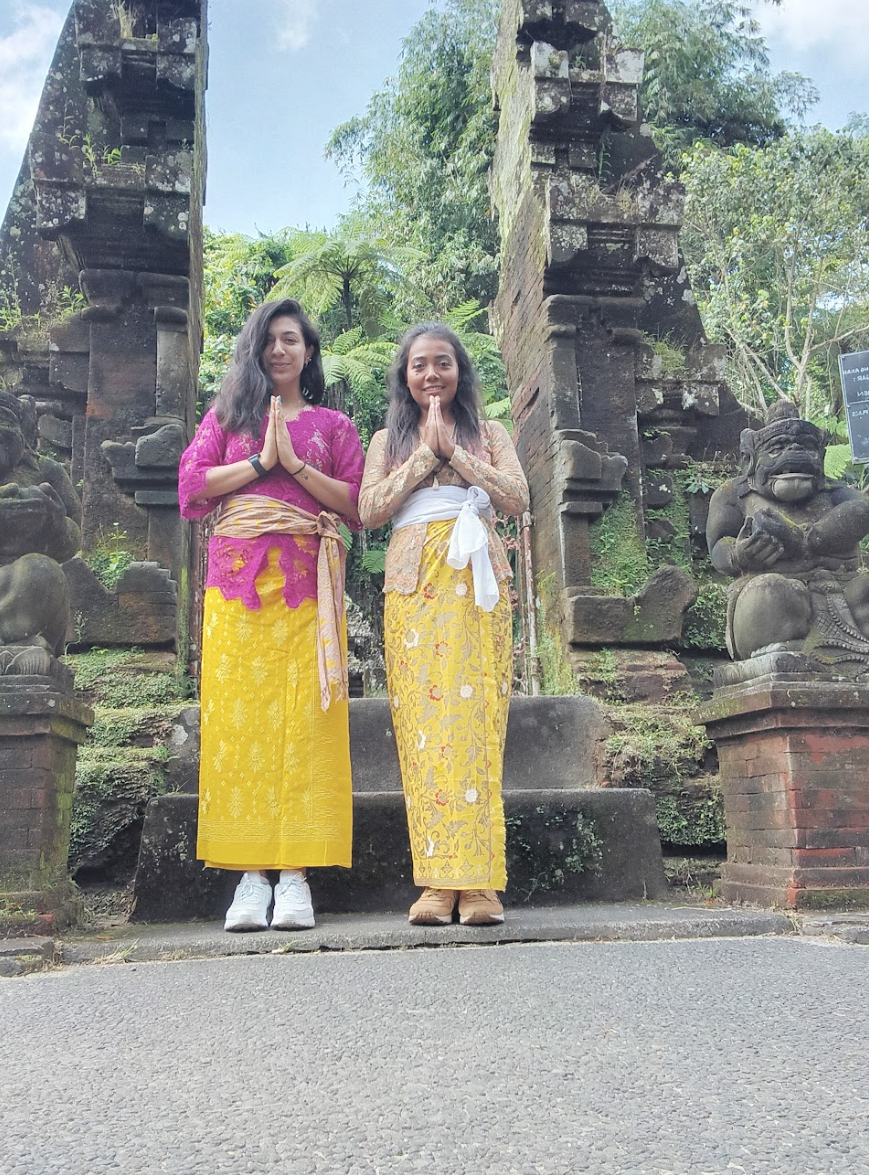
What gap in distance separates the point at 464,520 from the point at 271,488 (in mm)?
688

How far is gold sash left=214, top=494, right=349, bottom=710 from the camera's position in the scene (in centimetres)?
337

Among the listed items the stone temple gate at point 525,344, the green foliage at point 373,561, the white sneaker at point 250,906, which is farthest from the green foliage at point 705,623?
the green foliage at point 373,561

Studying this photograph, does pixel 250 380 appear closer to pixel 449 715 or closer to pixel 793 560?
pixel 449 715

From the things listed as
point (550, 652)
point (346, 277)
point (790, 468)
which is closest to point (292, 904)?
point (790, 468)

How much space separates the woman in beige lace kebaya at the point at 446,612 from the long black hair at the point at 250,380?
0.42 m

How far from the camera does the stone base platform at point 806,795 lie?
3418mm

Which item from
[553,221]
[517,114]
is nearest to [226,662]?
[553,221]

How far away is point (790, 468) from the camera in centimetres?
396

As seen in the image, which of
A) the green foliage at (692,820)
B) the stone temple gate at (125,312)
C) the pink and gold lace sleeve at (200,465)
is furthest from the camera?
the stone temple gate at (125,312)

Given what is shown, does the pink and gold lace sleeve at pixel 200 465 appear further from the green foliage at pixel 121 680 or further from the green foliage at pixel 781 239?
the green foliage at pixel 781 239

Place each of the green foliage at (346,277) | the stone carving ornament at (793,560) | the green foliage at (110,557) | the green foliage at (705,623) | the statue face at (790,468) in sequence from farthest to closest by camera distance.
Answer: the green foliage at (346,277), the green foliage at (705,623), the green foliage at (110,557), the statue face at (790,468), the stone carving ornament at (793,560)

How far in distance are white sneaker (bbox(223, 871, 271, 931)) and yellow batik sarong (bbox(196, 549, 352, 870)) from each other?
0.17 ft

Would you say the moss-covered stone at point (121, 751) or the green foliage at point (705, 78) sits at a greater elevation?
the green foliage at point (705, 78)

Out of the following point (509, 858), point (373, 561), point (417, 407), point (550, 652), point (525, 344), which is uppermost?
point (525, 344)
